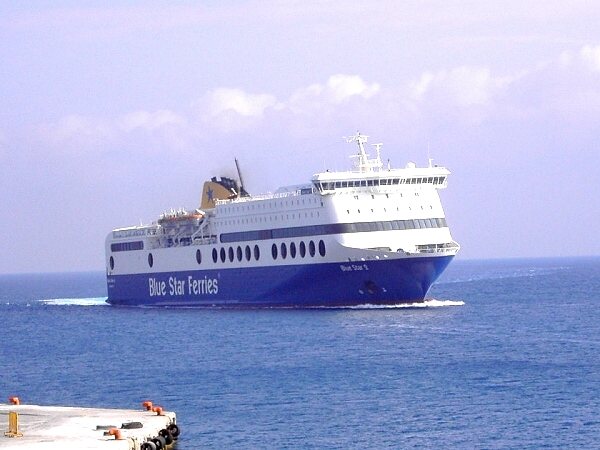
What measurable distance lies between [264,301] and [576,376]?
34224 mm

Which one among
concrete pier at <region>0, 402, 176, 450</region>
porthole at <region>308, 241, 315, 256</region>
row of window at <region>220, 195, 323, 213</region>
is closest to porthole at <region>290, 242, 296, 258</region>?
porthole at <region>308, 241, 315, 256</region>

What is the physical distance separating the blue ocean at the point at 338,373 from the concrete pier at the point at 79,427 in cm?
140

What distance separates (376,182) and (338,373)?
1073 inches

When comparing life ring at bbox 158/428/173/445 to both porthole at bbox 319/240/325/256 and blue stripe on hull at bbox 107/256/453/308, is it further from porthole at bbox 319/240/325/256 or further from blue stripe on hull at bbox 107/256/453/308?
porthole at bbox 319/240/325/256

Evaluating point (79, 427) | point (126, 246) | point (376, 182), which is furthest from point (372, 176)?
point (79, 427)

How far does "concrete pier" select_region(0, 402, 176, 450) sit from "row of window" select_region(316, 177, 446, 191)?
35.8 meters

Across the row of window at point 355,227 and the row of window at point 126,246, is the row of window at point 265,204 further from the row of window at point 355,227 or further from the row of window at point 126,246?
the row of window at point 126,246

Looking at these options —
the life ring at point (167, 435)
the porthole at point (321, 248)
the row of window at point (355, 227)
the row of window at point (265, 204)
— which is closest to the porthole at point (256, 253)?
the row of window at point (355, 227)

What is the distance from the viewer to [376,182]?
2938 inches


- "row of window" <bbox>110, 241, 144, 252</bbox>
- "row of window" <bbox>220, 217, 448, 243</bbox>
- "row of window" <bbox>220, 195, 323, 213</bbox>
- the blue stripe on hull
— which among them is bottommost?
the blue stripe on hull

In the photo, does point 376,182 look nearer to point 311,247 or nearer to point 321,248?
point 321,248

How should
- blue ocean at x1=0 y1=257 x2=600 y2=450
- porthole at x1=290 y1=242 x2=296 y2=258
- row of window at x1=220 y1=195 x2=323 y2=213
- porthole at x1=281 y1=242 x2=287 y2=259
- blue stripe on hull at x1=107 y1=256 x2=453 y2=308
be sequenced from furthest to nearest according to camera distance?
porthole at x1=281 y1=242 x2=287 y2=259 < porthole at x1=290 y1=242 x2=296 y2=258 < row of window at x1=220 y1=195 x2=323 y2=213 < blue stripe on hull at x1=107 y1=256 x2=453 y2=308 < blue ocean at x1=0 y1=257 x2=600 y2=450

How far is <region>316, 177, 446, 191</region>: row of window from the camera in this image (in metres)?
73.2

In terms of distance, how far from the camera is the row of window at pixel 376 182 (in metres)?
73.2
